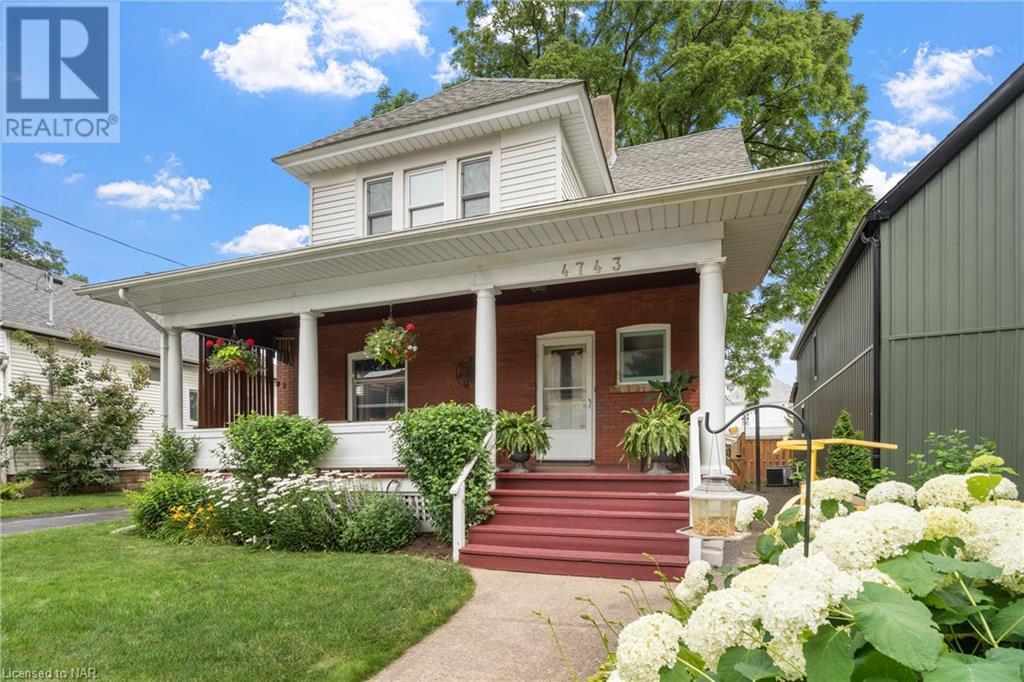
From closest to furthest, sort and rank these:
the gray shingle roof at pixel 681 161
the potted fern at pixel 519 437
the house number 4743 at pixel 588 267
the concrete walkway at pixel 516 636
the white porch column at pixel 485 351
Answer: the concrete walkway at pixel 516 636
the house number 4743 at pixel 588 267
the potted fern at pixel 519 437
the white porch column at pixel 485 351
the gray shingle roof at pixel 681 161

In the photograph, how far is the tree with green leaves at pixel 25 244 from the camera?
101ft

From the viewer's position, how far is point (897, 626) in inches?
40.9

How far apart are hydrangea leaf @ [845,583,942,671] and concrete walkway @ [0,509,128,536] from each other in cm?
1091

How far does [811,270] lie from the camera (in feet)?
50.6

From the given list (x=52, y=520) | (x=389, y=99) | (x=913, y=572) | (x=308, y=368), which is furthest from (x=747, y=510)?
(x=389, y=99)

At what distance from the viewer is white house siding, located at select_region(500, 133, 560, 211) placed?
8.74 m

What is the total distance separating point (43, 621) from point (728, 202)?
23.3 feet

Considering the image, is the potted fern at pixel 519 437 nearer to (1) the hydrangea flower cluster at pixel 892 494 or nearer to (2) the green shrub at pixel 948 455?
(2) the green shrub at pixel 948 455

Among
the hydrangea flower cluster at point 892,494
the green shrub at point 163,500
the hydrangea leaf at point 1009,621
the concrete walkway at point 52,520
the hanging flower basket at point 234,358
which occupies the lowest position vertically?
the concrete walkway at point 52,520

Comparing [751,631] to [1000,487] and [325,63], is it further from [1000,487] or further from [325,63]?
[325,63]

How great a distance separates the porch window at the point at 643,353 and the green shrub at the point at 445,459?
2863 mm

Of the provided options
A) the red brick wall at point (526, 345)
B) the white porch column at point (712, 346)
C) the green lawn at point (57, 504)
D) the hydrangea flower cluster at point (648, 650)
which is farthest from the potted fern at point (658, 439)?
the green lawn at point (57, 504)

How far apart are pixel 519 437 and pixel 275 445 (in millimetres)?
3272

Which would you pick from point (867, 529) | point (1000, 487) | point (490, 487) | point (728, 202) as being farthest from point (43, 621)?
point (728, 202)
